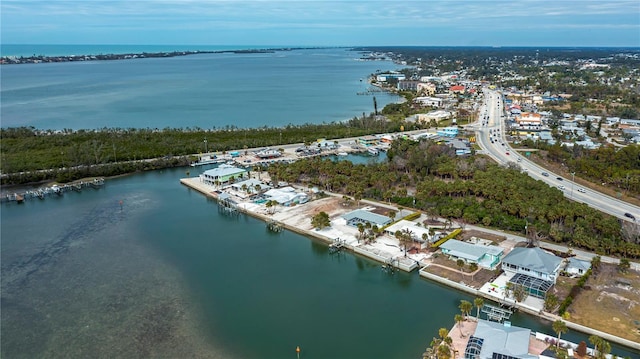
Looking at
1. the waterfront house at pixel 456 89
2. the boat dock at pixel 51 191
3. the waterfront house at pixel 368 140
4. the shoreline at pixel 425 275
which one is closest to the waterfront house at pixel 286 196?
the shoreline at pixel 425 275

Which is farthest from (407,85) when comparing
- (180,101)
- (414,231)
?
(414,231)

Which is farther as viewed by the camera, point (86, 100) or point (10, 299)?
point (86, 100)

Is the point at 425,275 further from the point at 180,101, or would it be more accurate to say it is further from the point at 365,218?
the point at 180,101

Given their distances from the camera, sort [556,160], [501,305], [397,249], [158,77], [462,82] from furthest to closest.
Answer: [158,77], [462,82], [556,160], [397,249], [501,305]

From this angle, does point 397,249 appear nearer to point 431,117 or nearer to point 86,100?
point 431,117

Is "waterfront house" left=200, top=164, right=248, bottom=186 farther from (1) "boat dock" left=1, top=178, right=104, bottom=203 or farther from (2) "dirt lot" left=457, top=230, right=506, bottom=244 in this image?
(2) "dirt lot" left=457, top=230, right=506, bottom=244

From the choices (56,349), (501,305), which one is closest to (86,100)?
(56,349)
